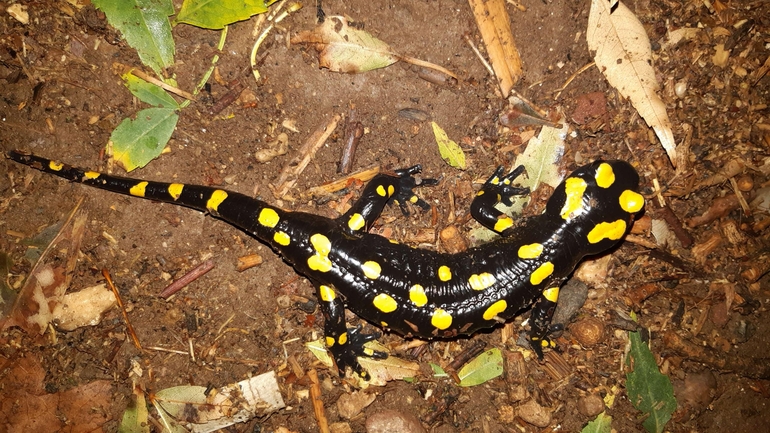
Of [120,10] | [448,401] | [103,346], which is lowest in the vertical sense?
[448,401]

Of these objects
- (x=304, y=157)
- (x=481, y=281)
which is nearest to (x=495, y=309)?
(x=481, y=281)

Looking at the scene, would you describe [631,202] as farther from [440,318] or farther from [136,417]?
[136,417]

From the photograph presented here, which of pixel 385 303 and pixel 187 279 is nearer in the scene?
pixel 385 303

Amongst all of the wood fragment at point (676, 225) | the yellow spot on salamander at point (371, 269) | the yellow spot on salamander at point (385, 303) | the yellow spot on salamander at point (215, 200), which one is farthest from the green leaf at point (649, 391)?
the yellow spot on salamander at point (215, 200)

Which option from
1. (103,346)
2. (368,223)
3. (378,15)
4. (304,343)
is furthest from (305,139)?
(103,346)

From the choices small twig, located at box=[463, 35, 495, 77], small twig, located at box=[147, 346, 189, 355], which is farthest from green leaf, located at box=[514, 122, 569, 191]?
small twig, located at box=[147, 346, 189, 355]

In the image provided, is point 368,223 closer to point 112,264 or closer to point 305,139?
point 305,139
